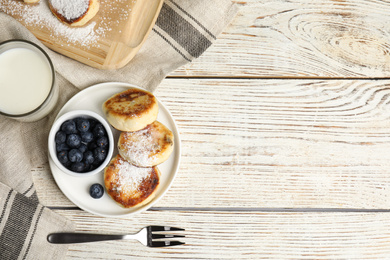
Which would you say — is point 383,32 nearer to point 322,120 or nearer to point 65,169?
point 322,120

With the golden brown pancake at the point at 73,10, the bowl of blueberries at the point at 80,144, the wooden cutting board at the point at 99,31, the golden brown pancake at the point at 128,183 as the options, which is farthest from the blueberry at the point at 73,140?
the golden brown pancake at the point at 73,10

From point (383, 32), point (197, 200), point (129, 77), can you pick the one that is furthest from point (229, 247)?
point (383, 32)

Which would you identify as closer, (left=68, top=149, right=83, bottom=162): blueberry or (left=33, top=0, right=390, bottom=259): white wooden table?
(left=68, top=149, right=83, bottom=162): blueberry

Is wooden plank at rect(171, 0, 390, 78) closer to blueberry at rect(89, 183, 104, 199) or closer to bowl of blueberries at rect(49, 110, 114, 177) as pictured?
bowl of blueberries at rect(49, 110, 114, 177)

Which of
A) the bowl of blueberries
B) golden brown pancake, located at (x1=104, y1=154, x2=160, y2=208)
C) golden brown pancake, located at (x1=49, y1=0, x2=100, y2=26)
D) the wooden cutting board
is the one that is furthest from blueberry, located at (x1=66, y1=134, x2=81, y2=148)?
golden brown pancake, located at (x1=49, y1=0, x2=100, y2=26)

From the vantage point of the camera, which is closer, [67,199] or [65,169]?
[65,169]

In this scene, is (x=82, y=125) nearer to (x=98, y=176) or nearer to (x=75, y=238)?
(x=98, y=176)
